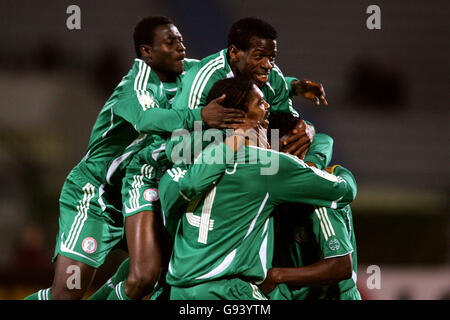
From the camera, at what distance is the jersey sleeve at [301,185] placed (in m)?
2.15

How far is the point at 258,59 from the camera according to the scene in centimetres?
280

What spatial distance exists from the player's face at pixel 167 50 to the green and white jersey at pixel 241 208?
1.18m

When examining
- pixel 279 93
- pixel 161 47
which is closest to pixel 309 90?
pixel 279 93

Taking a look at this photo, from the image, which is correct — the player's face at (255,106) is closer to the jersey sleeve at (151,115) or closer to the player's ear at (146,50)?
the jersey sleeve at (151,115)

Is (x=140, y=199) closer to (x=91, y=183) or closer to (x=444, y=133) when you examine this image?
(x=91, y=183)

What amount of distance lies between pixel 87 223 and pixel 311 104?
4.26 m

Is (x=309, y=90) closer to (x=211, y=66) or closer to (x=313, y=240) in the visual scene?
(x=211, y=66)

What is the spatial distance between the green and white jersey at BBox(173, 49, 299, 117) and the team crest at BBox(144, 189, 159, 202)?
46cm

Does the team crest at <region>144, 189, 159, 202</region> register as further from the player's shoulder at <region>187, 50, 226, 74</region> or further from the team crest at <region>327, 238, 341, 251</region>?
the team crest at <region>327, 238, 341, 251</region>

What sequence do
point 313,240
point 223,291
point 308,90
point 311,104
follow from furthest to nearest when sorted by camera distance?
point 311,104
point 308,90
point 313,240
point 223,291
